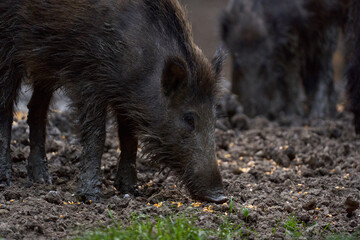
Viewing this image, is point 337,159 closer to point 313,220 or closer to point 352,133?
point 352,133

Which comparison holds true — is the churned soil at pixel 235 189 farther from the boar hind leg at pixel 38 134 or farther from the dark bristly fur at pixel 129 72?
the dark bristly fur at pixel 129 72

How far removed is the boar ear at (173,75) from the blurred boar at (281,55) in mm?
5303

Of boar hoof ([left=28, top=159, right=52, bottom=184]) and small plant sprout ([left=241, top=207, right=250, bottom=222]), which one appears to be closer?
small plant sprout ([left=241, top=207, right=250, bottom=222])

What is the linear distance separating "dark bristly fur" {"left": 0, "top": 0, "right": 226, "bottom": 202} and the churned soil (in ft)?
1.16

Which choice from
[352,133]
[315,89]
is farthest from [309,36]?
[352,133]

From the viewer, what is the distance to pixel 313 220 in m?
4.69

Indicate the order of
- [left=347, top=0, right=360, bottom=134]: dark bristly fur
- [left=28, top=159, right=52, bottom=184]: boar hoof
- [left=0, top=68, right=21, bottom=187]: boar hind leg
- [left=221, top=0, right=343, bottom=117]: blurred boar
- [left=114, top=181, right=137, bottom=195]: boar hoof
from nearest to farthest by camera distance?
1. [left=0, top=68, right=21, bottom=187]: boar hind leg
2. [left=114, top=181, right=137, bottom=195]: boar hoof
3. [left=28, top=159, right=52, bottom=184]: boar hoof
4. [left=347, top=0, right=360, bottom=134]: dark bristly fur
5. [left=221, top=0, right=343, bottom=117]: blurred boar

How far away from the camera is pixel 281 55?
34.6 ft

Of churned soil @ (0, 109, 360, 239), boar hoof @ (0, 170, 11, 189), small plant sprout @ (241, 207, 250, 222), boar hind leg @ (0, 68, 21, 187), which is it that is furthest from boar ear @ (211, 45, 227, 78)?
boar hoof @ (0, 170, 11, 189)

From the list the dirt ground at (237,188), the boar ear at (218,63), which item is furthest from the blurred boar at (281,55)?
the boar ear at (218,63)

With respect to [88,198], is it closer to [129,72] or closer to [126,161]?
[126,161]

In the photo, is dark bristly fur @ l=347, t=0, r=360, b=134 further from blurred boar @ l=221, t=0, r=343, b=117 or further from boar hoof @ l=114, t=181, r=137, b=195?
blurred boar @ l=221, t=0, r=343, b=117

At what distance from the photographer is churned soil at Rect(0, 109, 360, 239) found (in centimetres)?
436

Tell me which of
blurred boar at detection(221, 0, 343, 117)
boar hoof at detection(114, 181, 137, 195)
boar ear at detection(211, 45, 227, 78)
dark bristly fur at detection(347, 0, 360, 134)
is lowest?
boar hoof at detection(114, 181, 137, 195)
